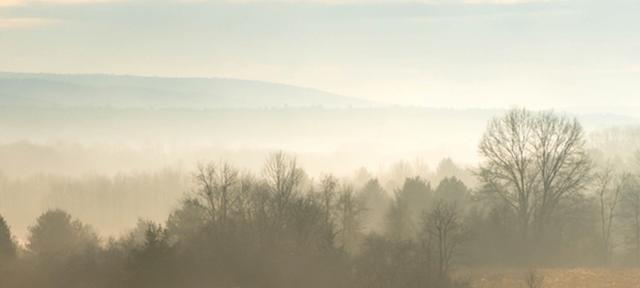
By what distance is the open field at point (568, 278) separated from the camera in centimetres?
4755

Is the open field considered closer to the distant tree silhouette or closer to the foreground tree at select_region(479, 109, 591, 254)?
the foreground tree at select_region(479, 109, 591, 254)

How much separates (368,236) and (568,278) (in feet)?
52.3

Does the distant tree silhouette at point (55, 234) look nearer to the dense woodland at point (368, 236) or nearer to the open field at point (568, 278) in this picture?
the dense woodland at point (368, 236)

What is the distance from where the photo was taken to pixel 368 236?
5956 centimetres

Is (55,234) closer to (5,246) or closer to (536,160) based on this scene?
(5,246)

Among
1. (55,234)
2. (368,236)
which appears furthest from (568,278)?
(55,234)

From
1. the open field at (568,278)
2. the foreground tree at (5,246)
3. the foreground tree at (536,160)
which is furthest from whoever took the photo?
the foreground tree at (536,160)

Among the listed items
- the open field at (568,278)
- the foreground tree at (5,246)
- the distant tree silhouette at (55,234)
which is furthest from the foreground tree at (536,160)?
the foreground tree at (5,246)

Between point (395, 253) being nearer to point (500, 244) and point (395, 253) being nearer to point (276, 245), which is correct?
point (276, 245)

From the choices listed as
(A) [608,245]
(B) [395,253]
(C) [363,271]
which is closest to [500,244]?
(A) [608,245]

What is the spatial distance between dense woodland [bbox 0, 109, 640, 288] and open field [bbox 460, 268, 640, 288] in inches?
96.9

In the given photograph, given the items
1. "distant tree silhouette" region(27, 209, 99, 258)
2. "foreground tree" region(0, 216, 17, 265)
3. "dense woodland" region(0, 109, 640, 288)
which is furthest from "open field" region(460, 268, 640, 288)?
"distant tree silhouette" region(27, 209, 99, 258)

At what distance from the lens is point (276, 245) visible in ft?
151

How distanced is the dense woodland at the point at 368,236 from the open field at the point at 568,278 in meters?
2.46
